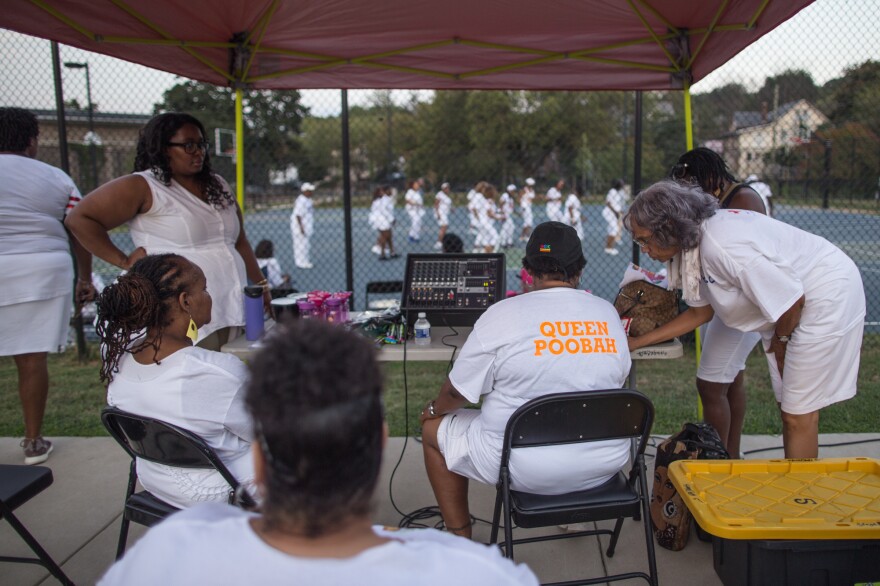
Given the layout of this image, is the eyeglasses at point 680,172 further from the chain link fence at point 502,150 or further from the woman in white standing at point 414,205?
the woman in white standing at point 414,205

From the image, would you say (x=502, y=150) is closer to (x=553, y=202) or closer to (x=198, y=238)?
(x=553, y=202)

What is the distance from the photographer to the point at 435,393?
5.10 metres

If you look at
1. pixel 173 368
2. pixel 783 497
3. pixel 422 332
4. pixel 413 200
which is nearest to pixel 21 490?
pixel 173 368

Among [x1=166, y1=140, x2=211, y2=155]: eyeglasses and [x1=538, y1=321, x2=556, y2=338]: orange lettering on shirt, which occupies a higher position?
[x1=166, y1=140, x2=211, y2=155]: eyeglasses

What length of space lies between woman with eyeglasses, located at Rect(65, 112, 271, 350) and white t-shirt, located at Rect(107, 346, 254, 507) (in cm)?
99

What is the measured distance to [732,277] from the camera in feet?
8.20

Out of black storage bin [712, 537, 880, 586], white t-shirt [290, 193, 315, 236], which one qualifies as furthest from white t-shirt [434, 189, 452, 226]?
black storage bin [712, 537, 880, 586]

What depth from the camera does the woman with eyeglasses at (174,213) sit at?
9.59ft

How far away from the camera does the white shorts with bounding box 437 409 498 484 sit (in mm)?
2379

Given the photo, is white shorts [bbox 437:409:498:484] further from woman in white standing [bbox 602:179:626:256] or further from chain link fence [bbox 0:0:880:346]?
woman in white standing [bbox 602:179:626:256]

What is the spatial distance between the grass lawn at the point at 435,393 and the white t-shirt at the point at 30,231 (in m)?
1.21

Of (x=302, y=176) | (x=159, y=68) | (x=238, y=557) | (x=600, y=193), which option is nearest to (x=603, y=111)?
(x=600, y=193)

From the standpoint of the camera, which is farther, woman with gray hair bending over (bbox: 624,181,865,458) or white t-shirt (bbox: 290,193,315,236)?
white t-shirt (bbox: 290,193,315,236)

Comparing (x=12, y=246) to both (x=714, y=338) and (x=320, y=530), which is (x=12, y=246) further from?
(x=714, y=338)
